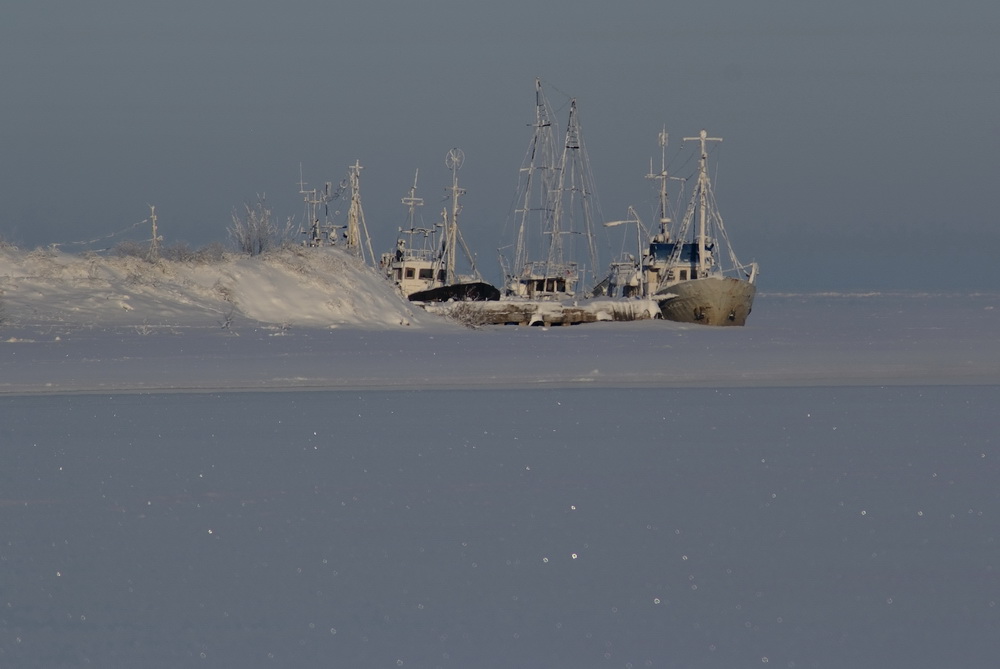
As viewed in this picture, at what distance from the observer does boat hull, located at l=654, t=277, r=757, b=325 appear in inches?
2213

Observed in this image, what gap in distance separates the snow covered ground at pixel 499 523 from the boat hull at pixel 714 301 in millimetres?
36468

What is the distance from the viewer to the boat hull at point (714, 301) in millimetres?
56219

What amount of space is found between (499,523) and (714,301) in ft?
160

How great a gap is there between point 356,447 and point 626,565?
5.20m

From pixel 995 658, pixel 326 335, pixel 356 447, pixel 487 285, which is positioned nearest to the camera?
pixel 995 658

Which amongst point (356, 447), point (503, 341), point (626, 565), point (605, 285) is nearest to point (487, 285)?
point (605, 285)

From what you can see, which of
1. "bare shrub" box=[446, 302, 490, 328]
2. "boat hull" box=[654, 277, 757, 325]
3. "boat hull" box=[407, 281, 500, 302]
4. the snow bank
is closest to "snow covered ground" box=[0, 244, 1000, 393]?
the snow bank

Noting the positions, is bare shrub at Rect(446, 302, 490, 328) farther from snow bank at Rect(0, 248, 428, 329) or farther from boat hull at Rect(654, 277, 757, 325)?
boat hull at Rect(654, 277, 757, 325)

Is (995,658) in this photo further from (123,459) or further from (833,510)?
(123,459)

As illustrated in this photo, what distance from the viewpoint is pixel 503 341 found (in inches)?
1344

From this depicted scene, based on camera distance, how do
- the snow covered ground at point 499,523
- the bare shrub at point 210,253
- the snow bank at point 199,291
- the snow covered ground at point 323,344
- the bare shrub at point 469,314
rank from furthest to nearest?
1. the bare shrub at point 469,314
2. the bare shrub at point 210,253
3. the snow bank at point 199,291
4. the snow covered ground at point 323,344
5. the snow covered ground at point 499,523

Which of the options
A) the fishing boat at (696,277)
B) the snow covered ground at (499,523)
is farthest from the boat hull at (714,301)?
the snow covered ground at (499,523)

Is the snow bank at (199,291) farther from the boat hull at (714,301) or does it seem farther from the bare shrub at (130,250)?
the boat hull at (714,301)

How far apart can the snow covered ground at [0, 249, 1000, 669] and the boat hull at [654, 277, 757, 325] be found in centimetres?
3647
